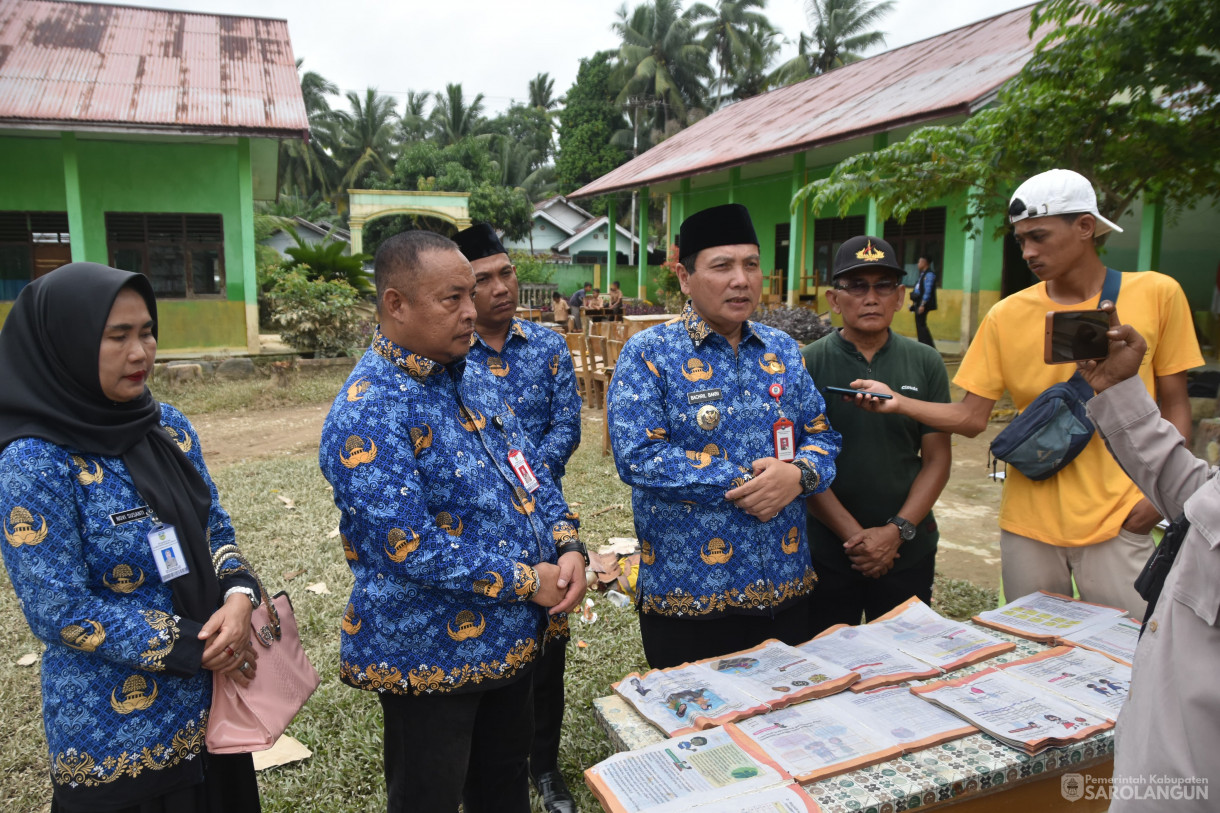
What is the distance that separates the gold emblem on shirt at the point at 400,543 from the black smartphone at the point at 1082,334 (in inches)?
59.1

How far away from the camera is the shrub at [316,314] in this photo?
12.9 meters

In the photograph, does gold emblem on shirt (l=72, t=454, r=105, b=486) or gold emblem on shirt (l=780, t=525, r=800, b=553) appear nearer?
gold emblem on shirt (l=72, t=454, r=105, b=486)

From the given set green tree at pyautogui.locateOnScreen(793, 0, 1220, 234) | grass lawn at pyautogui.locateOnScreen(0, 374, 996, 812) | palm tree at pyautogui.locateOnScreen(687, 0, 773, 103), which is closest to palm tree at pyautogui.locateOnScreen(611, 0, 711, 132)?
palm tree at pyautogui.locateOnScreen(687, 0, 773, 103)

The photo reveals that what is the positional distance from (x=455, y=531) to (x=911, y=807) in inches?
46.1

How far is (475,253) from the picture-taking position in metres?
2.96

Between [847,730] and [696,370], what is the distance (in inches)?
43.1

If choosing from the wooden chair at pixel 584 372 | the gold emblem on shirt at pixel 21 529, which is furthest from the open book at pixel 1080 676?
the wooden chair at pixel 584 372

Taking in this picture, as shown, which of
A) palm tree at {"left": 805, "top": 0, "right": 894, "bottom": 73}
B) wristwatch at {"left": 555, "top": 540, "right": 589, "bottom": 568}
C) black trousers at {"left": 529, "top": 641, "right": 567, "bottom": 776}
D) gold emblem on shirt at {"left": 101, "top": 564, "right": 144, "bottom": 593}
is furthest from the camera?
palm tree at {"left": 805, "top": 0, "right": 894, "bottom": 73}

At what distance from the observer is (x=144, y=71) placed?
12.5 meters

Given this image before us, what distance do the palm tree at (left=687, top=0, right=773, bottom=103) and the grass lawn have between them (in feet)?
99.6

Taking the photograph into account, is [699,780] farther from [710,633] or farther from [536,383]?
[536,383]

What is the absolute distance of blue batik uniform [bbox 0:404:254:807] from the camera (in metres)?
1.64

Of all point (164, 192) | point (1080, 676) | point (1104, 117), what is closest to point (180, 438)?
point (1080, 676)

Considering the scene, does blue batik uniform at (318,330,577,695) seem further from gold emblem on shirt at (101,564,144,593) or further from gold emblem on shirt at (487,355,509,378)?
gold emblem on shirt at (487,355,509,378)
